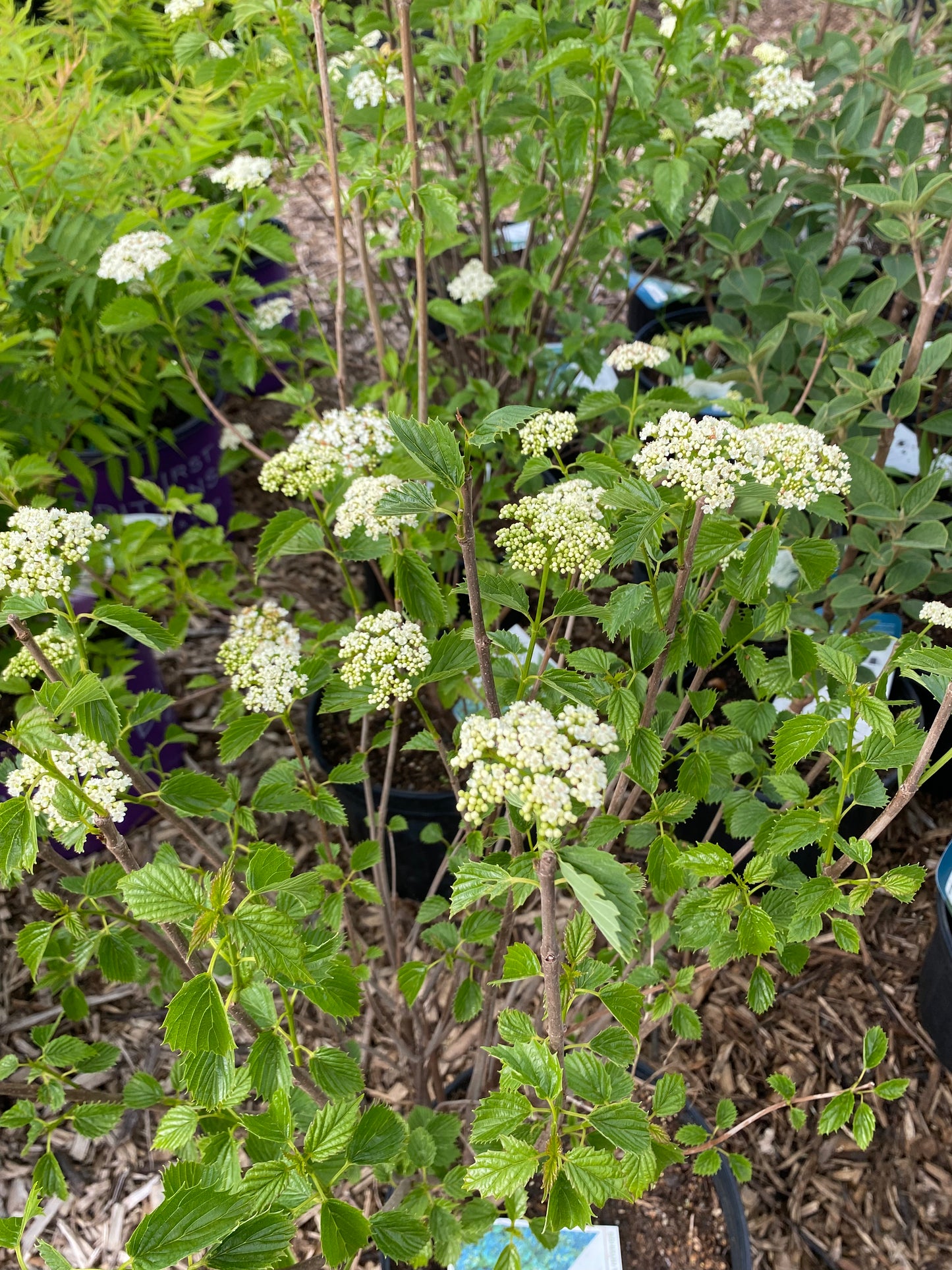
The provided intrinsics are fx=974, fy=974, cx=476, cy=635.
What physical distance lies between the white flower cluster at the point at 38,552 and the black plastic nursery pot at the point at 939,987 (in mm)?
1495

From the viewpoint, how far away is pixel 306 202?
4254 mm

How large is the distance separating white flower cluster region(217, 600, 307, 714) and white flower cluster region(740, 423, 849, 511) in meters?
0.59

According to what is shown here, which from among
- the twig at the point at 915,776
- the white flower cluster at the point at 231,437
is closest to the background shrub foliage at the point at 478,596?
the twig at the point at 915,776

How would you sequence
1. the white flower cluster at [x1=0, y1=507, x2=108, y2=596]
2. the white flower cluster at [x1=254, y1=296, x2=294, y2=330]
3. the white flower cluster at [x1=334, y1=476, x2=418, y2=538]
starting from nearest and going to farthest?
the white flower cluster at [x1=0, y1=507, x2=108, y2=596]
the white flower cluster at [x1=334, y1=476, x2=418, y2=538]
the white flower cluster at [x1=254, y1=296, x2=294, y2=330]

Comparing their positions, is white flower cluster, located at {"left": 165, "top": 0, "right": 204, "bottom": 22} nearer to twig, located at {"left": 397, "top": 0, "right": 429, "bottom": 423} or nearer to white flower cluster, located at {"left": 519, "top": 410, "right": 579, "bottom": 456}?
twig, located at {"left": 397, "top": 0, "right": 429, "bottom": 423}

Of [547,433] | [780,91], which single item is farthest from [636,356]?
[780,91]

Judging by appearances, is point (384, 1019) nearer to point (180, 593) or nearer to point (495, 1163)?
point (495, 1163)

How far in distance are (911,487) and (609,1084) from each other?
1182 millimetres

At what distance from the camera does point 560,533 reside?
3.34 ft

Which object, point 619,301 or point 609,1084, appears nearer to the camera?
point 609,1084

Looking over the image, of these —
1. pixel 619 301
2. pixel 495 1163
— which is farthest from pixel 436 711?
pixel 619 301

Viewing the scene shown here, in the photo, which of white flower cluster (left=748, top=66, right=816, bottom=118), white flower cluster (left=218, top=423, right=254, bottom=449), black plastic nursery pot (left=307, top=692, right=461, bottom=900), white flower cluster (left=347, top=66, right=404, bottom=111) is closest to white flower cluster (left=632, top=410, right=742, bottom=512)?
white flower cluster (left=347, top=66, right=404, bottom=111)

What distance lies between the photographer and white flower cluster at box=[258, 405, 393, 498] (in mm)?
1226

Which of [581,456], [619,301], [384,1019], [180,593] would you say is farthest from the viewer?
[619,301]
